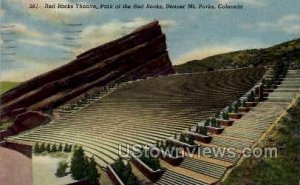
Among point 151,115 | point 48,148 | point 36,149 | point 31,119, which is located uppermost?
point 151,115

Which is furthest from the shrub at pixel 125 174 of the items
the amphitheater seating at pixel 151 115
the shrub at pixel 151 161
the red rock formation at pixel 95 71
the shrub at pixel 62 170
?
the red rock formation at pixel 95 71

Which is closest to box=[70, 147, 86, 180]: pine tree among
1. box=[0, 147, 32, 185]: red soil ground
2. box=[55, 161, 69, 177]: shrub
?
box=[55, 161, 69, 177]: shrub

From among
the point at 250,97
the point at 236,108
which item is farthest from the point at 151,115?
the point at 250,97

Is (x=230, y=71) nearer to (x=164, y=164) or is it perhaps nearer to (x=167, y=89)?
(x=167, y=89)

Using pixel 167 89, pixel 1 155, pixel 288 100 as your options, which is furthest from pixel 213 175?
pixel 167 89

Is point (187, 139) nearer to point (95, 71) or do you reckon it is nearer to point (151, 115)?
point (151, 115)
